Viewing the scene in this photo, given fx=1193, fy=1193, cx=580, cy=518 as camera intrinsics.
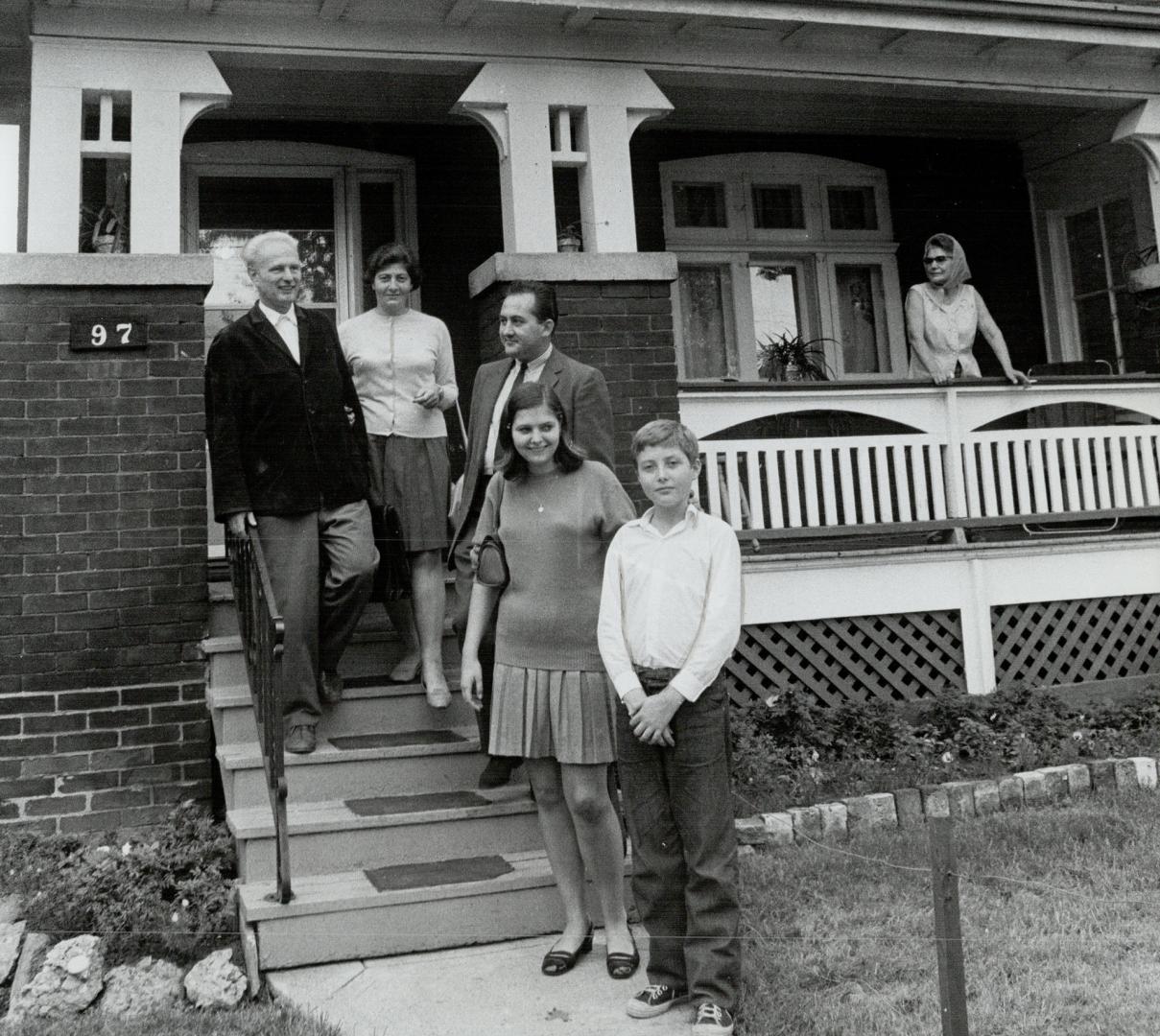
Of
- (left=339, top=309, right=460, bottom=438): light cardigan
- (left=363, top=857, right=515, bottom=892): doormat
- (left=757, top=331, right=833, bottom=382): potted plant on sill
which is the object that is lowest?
(left=363, top=857, right=515, bottom=892): doormat

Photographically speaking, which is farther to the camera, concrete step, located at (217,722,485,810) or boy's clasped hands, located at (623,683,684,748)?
concrete step, located at (217,722,485,810)

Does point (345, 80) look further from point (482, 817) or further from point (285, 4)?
point (482, 817)

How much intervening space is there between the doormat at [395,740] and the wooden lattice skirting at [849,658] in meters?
2.20

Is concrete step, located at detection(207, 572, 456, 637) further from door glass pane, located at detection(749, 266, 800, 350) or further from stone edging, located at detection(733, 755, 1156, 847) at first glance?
door glass pane, located at detection(749, 266, 800, 350)

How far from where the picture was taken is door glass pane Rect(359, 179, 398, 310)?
7762 millimetres

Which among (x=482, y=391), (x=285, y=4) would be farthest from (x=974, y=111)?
(x=482, y=391)

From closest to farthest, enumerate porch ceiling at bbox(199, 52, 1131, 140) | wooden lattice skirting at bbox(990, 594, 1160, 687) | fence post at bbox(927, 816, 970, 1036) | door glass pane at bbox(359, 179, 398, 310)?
1. fence post at bbox(927, 816, 970, 1036)
2. porch ceiling at bbox(199, 52, 1131, 140)
3. wooden lattice skirting at bbox(990, 594, 1160, 687)
4. door glass pane at bbox(359, 179, 398, 310)

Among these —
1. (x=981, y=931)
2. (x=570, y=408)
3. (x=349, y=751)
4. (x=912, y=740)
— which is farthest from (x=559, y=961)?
(x=912, y=740)

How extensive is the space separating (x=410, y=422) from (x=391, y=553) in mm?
546

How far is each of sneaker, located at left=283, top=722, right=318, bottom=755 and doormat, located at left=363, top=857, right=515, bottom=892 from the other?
59cm

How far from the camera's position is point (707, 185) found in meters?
8.88

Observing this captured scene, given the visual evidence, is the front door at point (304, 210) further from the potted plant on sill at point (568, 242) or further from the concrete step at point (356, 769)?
the concrete step at point (356, 769)

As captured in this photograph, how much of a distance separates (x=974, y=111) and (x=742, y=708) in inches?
191

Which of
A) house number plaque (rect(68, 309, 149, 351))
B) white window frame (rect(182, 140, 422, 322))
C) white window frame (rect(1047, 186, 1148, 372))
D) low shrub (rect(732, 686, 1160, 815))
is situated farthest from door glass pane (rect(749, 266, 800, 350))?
house number plaque (rect(68, 309, 149, 351))
